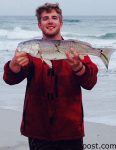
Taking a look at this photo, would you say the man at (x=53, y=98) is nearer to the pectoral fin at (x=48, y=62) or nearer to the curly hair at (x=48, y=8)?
the curly hair at (x=48, y=8)

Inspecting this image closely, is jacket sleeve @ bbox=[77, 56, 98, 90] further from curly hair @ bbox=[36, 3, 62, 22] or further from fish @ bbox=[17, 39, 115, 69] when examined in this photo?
curly hair @ bbox=[36, 3, 62, 22]

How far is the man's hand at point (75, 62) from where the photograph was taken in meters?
3.66

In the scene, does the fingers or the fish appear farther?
the fingers

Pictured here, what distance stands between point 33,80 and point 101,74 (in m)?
9.48

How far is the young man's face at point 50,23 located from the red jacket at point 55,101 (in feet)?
0.94

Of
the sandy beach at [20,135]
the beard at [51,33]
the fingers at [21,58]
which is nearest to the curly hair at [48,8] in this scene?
the beard at [51,33]

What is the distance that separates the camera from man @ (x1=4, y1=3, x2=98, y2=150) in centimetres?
393

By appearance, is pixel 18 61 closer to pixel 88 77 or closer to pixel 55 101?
pixel 55 101

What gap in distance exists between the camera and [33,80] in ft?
13.1

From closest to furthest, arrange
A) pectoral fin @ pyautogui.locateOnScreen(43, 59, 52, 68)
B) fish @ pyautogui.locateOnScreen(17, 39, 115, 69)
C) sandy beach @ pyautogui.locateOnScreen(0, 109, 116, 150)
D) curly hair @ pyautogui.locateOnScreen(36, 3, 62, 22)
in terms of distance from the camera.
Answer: fish @ pyautogui.locateOnScreen(17, 39, 115, 69), pectoral fin @ pyautogui.locateOnScreen(43, 59, 52, 68), curly hair @ pyautogui.locateOnScreen(36, 3, 62, 22), sandy beach @ pyautogui.locateOnScreen(0, 109, 116, 150)

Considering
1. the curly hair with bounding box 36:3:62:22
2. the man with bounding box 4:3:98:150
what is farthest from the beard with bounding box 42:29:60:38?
the curly hair with bounding box 36:3:62:22

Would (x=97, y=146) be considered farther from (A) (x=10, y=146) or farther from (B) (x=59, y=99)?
(B) (x=59, y=99)

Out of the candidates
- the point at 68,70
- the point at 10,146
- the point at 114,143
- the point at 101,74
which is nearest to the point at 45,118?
the point at 68,70

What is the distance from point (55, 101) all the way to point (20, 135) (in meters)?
3.19
